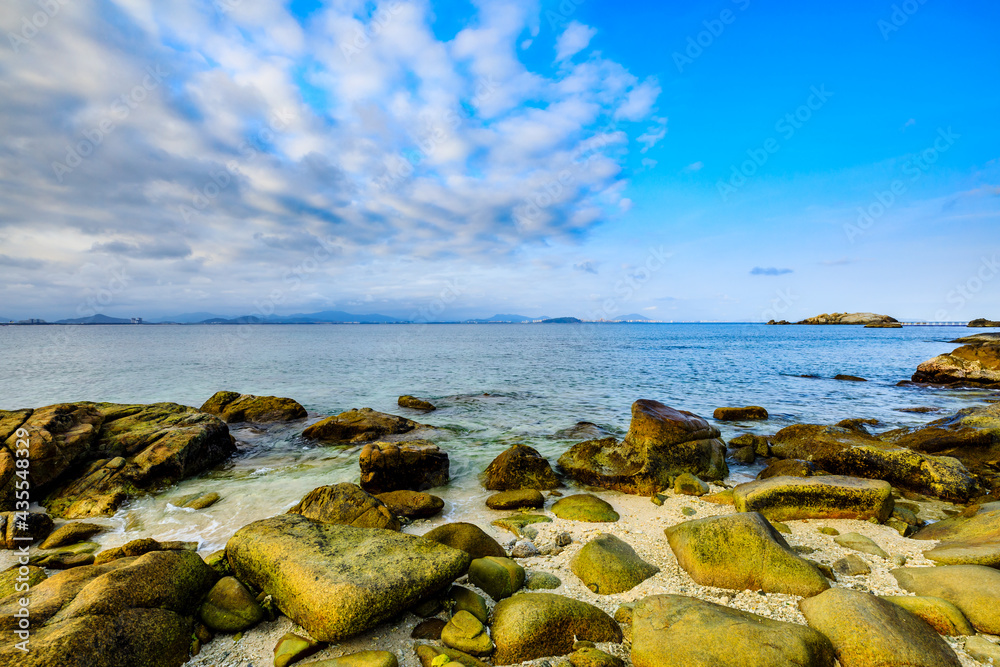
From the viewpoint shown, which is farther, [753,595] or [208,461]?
[208,461]

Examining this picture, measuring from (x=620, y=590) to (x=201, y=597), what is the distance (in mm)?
4822

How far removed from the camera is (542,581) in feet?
17.0

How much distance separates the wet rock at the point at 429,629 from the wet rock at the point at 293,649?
91cm

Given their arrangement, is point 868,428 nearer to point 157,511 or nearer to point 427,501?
point 427,501

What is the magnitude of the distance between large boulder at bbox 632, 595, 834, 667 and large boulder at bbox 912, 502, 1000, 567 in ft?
10.3

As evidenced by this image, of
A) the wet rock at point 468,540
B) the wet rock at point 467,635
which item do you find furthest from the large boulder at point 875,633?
the wet rock at point 468,540

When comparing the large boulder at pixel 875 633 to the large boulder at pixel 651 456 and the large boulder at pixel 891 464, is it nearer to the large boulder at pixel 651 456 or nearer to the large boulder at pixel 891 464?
the large boulder at pixel 651 456

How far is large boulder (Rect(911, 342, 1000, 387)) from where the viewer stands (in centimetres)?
2466

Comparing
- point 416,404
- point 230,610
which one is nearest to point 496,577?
point 230,610

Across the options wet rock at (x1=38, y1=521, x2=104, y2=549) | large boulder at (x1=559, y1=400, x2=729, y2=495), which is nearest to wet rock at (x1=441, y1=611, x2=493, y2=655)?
large boulder at (x1=559, y1=400, x2=729, y2=495)

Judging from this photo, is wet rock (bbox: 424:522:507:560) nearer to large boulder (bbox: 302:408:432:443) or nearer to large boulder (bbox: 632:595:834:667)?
large boulder (bbox: 632:595:834:667)

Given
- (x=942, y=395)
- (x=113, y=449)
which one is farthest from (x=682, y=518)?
(x=942, y=395)

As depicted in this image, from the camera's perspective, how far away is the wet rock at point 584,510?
24.0ft

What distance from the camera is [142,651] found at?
12.4 ft
